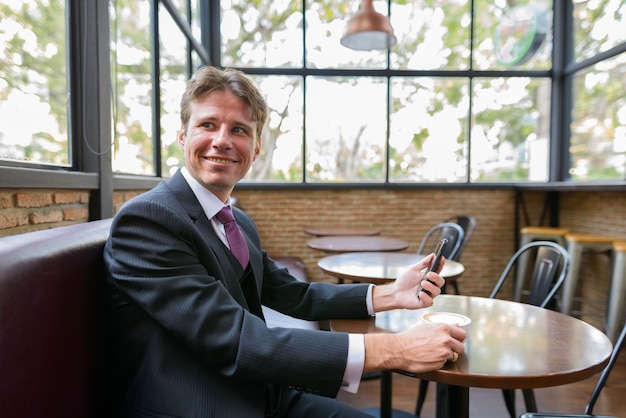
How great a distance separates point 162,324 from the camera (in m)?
0.97

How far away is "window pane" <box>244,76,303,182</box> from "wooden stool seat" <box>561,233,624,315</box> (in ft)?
10.1

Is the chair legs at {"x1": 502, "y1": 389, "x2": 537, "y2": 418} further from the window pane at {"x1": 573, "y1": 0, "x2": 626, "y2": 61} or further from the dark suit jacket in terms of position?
the window pane at {"x1": 573, "y1": 0, "x2": 626, "y2": 61}

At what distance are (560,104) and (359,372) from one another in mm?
5606

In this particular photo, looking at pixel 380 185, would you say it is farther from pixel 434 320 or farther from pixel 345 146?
pixel 434 320

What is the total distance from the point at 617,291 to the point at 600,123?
2.03 meters

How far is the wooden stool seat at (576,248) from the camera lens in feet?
13.0

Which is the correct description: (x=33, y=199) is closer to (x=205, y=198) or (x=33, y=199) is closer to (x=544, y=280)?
(x=205, y=198)

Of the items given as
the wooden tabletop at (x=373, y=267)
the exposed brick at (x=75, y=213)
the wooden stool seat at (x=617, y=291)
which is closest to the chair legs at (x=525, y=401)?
the wooden tabletop at (x=373, y=267)

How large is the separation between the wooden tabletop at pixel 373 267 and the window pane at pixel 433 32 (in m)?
3.44

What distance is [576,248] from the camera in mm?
4039

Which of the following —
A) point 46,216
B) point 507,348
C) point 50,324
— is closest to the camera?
point 50,324

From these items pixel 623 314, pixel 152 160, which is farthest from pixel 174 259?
pixel 623 314

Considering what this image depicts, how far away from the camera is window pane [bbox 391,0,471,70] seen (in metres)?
5.34

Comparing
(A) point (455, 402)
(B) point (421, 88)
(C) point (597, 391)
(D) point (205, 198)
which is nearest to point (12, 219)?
(D) point (205, 198)
